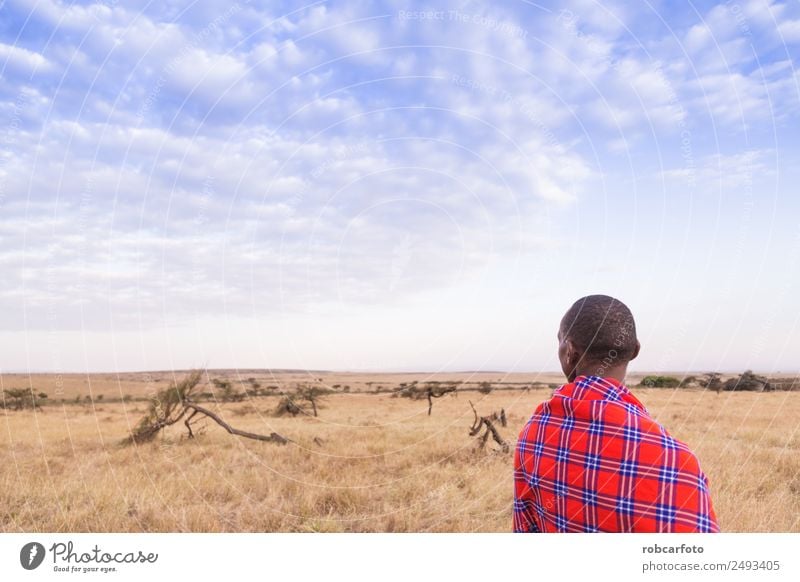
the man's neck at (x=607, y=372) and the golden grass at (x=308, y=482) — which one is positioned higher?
the man's neck at (x=607, y=372)

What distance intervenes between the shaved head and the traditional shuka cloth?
0.49 ft

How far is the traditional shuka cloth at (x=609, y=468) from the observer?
2.90 meters

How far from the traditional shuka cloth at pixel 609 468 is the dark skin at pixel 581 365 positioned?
40 mm

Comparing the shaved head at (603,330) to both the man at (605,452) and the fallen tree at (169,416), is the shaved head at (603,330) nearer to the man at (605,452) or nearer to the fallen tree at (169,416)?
the man at (605,452)

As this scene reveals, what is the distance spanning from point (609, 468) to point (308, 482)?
9.40 meters

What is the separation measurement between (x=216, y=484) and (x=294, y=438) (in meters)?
6.37

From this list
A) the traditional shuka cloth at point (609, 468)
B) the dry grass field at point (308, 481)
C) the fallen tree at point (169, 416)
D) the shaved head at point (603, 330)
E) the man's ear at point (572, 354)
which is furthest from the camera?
the fallen tree at point (169, 416)

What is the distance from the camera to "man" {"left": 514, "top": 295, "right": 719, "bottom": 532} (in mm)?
2914

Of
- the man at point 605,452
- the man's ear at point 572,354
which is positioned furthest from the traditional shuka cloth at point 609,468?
the man's ear at point 572,354

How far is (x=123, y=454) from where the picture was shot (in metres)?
15.0

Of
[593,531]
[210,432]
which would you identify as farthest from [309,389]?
[593,531]

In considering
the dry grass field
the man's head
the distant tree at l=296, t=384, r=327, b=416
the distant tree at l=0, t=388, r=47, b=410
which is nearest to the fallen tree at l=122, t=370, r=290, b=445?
the dry grass field

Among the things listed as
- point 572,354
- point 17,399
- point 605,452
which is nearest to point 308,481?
point 572,354
